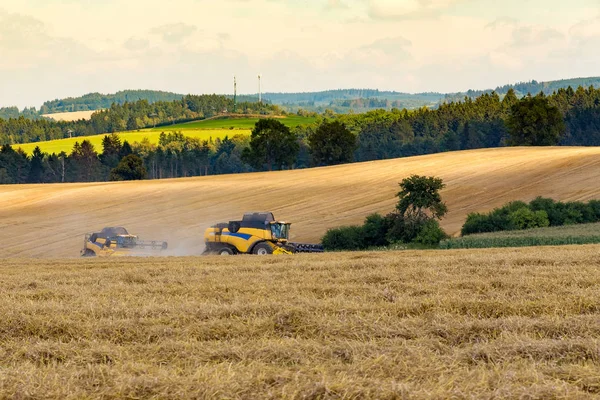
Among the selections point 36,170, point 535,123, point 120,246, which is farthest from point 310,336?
point 36,170

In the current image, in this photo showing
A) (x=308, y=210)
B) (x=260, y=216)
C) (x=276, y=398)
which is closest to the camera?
(x=276, y=398)

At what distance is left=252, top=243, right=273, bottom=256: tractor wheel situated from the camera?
33.5 m

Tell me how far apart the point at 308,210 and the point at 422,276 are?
4434 centimetres

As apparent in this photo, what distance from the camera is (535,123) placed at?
10838 cm

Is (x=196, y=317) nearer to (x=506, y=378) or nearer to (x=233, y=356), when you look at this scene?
(x=233, y=356)

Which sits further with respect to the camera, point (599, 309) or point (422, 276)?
point (422, 276)

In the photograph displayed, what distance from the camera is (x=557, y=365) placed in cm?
814

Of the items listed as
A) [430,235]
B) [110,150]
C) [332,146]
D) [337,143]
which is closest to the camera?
[430,235]

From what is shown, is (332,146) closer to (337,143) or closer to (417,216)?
(337,143)

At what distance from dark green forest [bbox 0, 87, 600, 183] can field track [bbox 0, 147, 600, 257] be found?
1095 inches

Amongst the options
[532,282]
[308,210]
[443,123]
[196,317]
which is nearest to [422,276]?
[532,282]

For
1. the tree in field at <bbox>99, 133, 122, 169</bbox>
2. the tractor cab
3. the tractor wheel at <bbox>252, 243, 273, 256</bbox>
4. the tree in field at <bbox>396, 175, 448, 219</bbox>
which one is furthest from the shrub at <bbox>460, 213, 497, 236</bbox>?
the tree in field at <bbox>99, 133, 122, 169</bbox>

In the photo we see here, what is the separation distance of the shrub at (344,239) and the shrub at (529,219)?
9112mm

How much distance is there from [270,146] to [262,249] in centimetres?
8223
